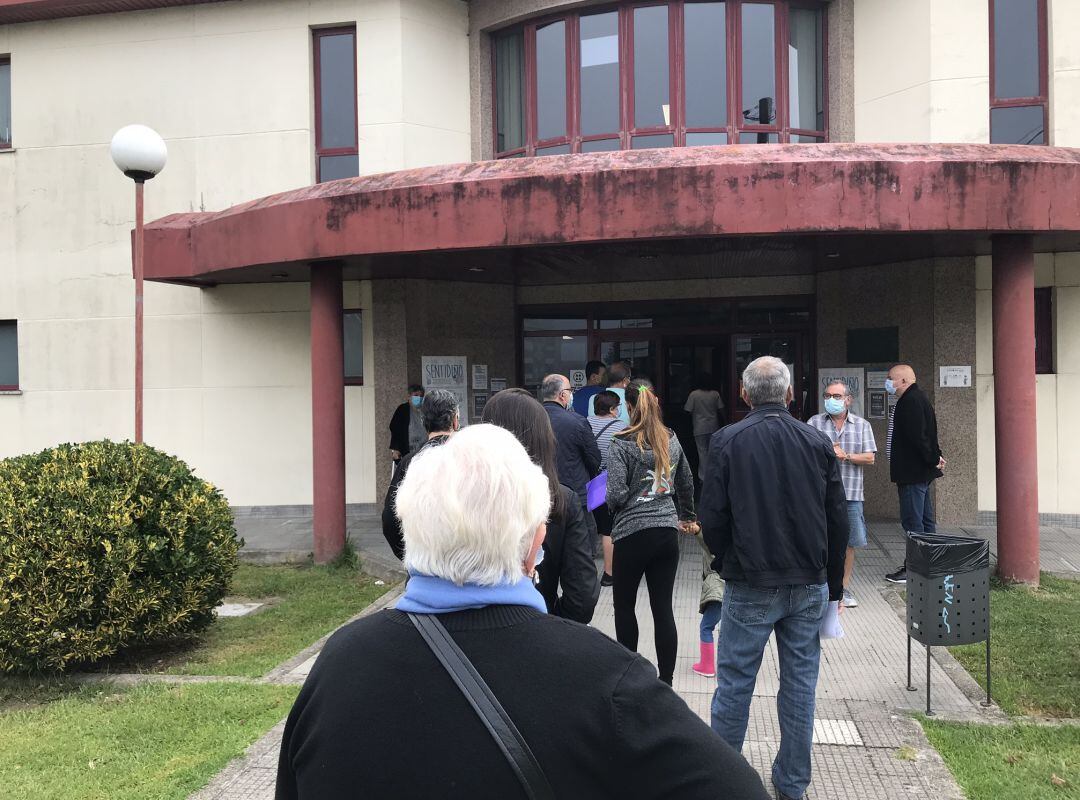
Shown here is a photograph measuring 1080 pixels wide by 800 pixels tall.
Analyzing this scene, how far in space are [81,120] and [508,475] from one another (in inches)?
496

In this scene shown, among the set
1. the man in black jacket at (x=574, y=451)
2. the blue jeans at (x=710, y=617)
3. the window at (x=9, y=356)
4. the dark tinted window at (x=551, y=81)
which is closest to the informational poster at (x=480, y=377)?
the dark tinted window at (x=551, y=81)

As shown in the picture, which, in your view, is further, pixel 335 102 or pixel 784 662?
pixel 335 102

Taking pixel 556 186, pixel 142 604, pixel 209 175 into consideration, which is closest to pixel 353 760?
pixel 142 604

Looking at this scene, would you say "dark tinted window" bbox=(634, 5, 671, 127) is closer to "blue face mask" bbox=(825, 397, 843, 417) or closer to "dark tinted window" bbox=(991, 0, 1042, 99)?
"dark tinted window" bbox=(991, 0, 1042, 99)

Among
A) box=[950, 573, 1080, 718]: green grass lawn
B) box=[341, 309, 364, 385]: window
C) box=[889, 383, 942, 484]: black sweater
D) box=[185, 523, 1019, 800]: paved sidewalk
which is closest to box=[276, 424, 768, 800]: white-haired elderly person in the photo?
box=[185, 523, 1019, 800]: paved sidewalk

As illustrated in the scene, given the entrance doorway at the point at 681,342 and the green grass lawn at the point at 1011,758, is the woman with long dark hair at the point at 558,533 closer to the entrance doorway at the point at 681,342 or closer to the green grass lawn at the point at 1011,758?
the green grass lawn at the point at 1011,758

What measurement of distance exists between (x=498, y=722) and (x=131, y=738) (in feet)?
13.3

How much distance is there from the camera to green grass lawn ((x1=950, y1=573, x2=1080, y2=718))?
16.1 ft

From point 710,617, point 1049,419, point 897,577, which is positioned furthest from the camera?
point 1049,419

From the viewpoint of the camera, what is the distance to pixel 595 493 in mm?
5270

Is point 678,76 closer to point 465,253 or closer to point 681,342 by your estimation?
point 681,342

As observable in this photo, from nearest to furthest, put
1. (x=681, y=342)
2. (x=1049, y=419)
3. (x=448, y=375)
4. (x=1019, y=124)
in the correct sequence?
1. (x=1019, y=124)
2. (x=1049, y=419)
3. (x=448, y=375)
4. (x=681, y=342)

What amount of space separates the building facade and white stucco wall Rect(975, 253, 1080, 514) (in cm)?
3

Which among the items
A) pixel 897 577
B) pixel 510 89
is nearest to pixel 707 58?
pixel 510 89
